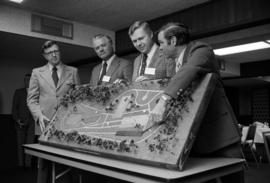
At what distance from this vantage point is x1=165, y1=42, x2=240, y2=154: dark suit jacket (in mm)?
1400

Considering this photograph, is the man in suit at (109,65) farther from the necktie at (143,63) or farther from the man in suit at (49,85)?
the man in suit at (49,85)

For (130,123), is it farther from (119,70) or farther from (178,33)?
(119,70)

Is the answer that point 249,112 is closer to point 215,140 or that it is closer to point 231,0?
point 231,0

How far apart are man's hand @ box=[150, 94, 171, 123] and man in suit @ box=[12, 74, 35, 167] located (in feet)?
14.7

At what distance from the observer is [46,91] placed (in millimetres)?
2600

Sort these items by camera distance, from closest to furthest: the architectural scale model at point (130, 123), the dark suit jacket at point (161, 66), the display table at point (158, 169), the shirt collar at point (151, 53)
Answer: the display table at point (158, 169) → the architectural scale model at point (130, 123) → the dark suit jacket at point (161, 66) → the shirt collar at point (151, 53)

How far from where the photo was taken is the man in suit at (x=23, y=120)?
5388mm

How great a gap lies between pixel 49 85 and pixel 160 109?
1.50 meters

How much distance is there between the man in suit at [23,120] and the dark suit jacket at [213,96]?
453 centimetres

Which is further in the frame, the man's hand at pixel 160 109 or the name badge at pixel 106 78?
the name badge at pixel 106 78

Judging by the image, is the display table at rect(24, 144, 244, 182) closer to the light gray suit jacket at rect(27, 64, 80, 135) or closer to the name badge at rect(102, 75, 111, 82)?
the name badge at rect(102, 75, 111, 82)

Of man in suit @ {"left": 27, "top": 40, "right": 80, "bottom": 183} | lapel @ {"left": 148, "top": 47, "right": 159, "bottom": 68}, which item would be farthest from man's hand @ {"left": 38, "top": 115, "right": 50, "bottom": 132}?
lapel @ {"left": 148, "top": 47, "right": 159, "bottom": 68}

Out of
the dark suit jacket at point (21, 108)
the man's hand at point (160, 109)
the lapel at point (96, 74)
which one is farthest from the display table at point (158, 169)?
the dark suit jacket at point (21, 108)

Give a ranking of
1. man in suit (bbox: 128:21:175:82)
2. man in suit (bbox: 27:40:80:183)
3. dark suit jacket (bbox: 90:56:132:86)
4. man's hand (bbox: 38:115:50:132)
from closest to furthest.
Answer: man in suit (bbox: 128:21:175:82) → dark suit jacket (bbox: 90:56:132:86) → man's hand (bbox: 38:115:50:132) → man in suit (bbox: 27:40:80:183)
